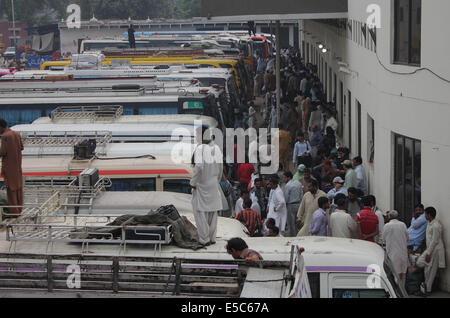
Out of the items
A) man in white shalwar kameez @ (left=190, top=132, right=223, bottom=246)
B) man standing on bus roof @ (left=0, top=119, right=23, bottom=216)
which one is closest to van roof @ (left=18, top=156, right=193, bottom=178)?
man standing on bus roof @ (left=0, top=119, right=23, bottom=216)

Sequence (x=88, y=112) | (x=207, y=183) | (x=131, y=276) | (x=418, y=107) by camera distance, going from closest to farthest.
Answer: (x=131, y=276) → (x=207, y=183) → (x=418, y=107) → (x=88, y=112)

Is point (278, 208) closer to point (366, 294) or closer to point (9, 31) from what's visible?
point (366, 294)

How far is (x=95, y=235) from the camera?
945 centimetres

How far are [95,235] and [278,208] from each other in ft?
16.8

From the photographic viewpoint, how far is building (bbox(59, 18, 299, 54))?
6212 centimetres

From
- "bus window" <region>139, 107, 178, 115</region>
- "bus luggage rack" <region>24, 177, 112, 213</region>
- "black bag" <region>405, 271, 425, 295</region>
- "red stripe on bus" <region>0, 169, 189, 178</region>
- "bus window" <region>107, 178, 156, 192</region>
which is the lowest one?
"black bag" <region>405, 271, 425, 295</region>

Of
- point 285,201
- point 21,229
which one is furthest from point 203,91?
point 21,229

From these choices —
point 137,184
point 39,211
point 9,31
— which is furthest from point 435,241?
point 9,31

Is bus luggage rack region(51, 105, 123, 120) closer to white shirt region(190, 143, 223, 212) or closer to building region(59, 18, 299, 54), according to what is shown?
white shirt region(190, 143, 223, 212)

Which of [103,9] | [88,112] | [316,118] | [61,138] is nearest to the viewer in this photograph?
[61,138]

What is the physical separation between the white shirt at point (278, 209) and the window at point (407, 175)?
1820 mm

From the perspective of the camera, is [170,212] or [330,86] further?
[330,86]

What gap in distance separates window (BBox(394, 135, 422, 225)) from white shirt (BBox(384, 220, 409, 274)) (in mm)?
1675

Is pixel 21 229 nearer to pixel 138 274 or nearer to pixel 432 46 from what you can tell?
pixel 138 274
